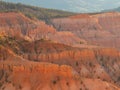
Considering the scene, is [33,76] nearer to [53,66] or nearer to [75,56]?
[53,66]

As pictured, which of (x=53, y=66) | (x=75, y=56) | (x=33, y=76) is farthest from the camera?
(x=75, y=56)

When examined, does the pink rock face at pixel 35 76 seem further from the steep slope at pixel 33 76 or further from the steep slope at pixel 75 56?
the steep slope at pixel 75 56

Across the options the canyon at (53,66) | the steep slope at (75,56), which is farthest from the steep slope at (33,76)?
the steep slope at (75,56)

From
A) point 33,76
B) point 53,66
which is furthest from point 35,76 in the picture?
point 53,66

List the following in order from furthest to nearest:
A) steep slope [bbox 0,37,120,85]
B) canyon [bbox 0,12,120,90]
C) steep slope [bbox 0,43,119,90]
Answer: steep slope [bbox 0,37,120,85] < canyon [bbox 0,12,120,90] < steep slope [bbox 0,43,119,90]

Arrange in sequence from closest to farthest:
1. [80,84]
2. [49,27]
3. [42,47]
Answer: [80,84], [42,47], [49,27]

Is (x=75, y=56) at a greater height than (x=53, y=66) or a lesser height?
lesser

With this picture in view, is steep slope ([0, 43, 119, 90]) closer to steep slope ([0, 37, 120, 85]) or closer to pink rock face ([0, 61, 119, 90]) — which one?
pink rock face ([0, 61, 119, 90])

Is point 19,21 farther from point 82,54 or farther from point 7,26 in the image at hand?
point 82,54

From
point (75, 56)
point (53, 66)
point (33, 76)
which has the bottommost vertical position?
point (75, 56)

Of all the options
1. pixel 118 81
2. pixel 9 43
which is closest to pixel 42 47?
pixel 9 43

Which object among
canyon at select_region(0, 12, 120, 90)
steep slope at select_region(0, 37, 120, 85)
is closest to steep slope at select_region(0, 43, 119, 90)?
canyon at select_region(0, 12, 120, 90)
